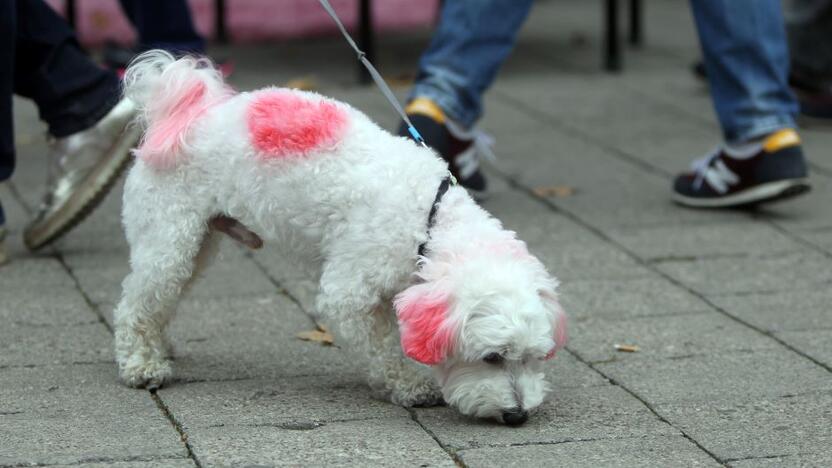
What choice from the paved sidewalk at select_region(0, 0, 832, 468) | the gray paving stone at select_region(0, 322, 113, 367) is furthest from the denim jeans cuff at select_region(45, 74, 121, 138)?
the gray paving stone at select_region(0, 322, 113, 367)

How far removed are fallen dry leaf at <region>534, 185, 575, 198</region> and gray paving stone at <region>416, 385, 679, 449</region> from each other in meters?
2.09

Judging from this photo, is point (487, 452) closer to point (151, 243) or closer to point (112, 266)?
point (151, 243)

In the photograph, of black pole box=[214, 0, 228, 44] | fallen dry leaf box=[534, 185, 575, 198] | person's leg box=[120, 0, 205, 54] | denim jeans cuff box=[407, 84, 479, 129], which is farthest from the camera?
black pole box=[214, 0, 228, 44]

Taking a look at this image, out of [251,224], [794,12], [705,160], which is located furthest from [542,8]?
[251,224]

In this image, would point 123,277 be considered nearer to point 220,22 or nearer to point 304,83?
point 304,83

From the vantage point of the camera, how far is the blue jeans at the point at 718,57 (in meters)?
5.31

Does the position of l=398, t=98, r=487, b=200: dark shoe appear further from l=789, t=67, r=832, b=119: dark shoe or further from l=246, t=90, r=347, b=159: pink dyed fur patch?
l=789, t=67, r=832, b=119: dark shoe

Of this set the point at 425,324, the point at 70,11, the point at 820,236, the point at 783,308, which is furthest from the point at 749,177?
the point at 70,11

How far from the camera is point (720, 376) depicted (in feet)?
12.3

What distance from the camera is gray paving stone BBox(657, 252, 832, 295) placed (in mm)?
4574

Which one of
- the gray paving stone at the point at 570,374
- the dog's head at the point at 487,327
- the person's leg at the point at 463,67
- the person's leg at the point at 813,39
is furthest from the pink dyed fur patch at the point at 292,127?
the person's leg at the point at 813,39

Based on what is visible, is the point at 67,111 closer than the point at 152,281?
No

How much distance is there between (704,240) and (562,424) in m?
1.87

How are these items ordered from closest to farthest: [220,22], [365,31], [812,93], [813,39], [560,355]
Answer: [560,355] < [812,93] < [813,39] < [365,31] < [220,22]
